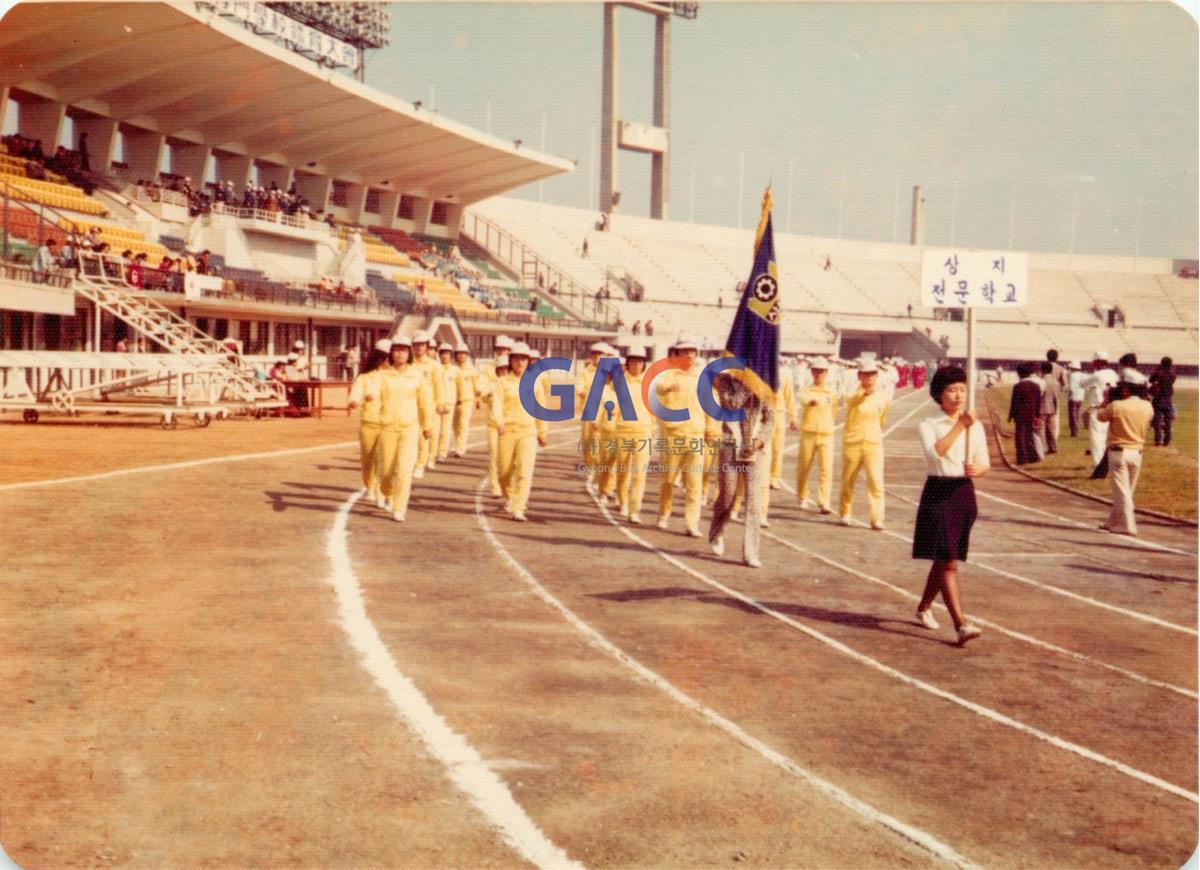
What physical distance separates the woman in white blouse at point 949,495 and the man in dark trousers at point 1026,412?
44.9 ft

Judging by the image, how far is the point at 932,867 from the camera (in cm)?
426

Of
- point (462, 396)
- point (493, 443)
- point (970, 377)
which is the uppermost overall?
point (970, 377)

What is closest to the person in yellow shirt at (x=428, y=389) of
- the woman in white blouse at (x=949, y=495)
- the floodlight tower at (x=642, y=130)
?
the woman in white blouse at (x=949, y=495)

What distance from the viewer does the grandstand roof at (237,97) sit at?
102ft

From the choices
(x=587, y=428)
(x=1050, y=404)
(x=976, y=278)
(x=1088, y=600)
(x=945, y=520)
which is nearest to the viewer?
(x=945, y=520)

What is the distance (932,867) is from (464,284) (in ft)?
152

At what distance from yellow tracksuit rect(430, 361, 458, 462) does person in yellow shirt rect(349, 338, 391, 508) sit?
422 centimetres

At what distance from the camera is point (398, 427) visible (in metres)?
12.0

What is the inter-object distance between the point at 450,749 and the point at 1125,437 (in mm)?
10372

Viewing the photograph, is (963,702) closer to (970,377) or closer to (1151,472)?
(970,377)

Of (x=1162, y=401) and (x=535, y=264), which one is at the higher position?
(x=535, y=264)

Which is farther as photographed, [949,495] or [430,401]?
[430,401]

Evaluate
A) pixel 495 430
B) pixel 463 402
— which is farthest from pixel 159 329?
pixel 495 430

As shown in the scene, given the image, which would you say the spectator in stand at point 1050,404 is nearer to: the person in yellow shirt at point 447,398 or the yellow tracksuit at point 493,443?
the person in yellow shirt at point 447,398
